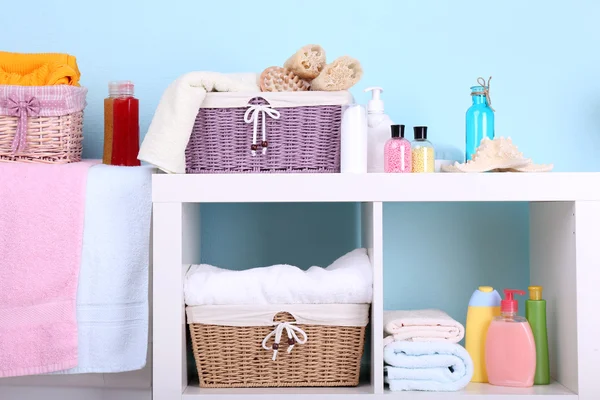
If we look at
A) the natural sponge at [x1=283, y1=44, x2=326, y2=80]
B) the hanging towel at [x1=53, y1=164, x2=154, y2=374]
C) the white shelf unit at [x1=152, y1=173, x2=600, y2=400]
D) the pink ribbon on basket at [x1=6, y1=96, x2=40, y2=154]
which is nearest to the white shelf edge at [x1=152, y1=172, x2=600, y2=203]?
the white shelf unit at [x1=152, y1=173, x2=600, y2=400]

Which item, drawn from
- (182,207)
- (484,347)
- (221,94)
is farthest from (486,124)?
(182,207)

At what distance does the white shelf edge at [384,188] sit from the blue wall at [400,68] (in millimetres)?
389

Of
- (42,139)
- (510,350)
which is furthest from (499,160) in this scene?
(42,139)

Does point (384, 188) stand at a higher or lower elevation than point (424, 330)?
higher

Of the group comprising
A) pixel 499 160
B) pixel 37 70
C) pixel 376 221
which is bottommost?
pixel 376 221

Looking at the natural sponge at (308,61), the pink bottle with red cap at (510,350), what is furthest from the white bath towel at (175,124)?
the pink bottle with red cap at (510,350)

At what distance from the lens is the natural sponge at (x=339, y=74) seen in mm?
1462

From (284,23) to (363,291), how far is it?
2.40 ft

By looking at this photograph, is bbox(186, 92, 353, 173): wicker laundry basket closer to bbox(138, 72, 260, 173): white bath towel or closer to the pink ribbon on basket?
bbox(138, 72, 260, 173): white bath towel

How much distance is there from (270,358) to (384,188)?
403 mm

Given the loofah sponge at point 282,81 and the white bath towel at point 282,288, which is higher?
the loofah sponge at point 282,81

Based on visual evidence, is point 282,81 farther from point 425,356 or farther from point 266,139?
point 425,356

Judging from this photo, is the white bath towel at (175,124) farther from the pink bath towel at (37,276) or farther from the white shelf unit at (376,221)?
the pink bath towel at (37,276)

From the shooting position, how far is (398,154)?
4.85 feet
